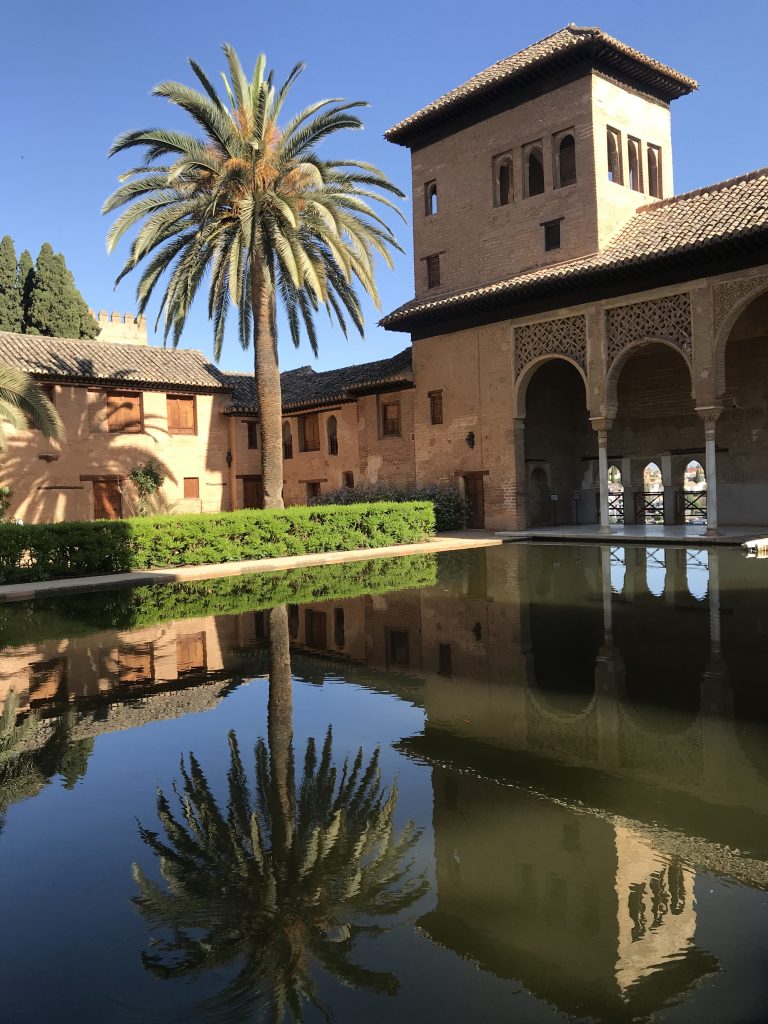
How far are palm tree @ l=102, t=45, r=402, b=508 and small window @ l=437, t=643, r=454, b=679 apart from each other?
11060 mm

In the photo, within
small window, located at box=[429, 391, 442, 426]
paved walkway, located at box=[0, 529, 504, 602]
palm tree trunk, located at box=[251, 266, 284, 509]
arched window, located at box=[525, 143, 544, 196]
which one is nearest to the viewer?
paved walkway, located at box=[0, 529, 504, 602]

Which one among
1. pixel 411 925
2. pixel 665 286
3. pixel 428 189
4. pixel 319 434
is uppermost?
pixel 428 189

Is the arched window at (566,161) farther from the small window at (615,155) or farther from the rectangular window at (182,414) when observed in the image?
the rectangular window at (182,414)

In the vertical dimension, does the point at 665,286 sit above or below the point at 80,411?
above

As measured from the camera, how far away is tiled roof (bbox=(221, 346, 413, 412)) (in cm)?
2662

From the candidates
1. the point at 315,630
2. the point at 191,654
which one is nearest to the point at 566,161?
the point at 315,630

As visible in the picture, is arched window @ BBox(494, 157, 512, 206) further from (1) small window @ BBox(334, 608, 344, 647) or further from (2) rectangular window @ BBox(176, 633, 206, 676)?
(2) rectangular window @ BBox(176, 633, 206, 676)

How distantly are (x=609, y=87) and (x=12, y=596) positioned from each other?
1935 centimetres

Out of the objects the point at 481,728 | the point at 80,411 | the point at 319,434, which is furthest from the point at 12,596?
the point at 319,434

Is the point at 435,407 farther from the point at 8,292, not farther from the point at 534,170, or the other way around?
the point at 8,292

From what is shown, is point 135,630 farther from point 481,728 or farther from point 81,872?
point 81,872

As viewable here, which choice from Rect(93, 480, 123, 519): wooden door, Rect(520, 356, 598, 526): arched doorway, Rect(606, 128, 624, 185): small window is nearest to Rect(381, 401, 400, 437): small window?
Rect(520, 356, 598, 526): arched doorway

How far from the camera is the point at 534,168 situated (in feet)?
79.8

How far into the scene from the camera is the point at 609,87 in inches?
845
